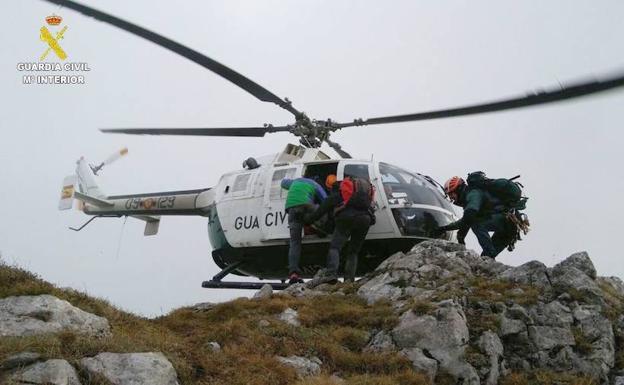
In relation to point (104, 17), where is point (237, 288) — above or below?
below

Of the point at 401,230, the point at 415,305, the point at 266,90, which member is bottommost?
the point at 415,305

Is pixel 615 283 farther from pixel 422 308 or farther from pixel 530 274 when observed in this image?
pixel 422 308

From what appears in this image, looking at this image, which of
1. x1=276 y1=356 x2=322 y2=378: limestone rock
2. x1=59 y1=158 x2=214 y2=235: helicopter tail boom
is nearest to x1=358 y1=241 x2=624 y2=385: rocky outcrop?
x1=276 y1=356 x2=322 y2=378: limestone rock

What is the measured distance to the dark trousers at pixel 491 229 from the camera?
12.0m

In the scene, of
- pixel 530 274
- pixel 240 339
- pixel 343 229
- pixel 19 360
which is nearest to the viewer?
pixel 19 360

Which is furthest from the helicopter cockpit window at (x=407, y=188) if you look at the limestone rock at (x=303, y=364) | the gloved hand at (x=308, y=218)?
the limestone rock at (x=303, y=364)

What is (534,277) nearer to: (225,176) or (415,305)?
(415,305)

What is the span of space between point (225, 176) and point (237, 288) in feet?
8.95

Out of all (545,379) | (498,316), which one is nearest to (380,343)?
(498,316)

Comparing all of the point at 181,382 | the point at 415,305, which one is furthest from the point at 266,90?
the point at 181,382

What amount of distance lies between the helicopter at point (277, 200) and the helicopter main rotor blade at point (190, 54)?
2 centimetres

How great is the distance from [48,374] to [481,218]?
8.53m

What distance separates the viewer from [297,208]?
1176 cm

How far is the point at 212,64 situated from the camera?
36.4 ft
